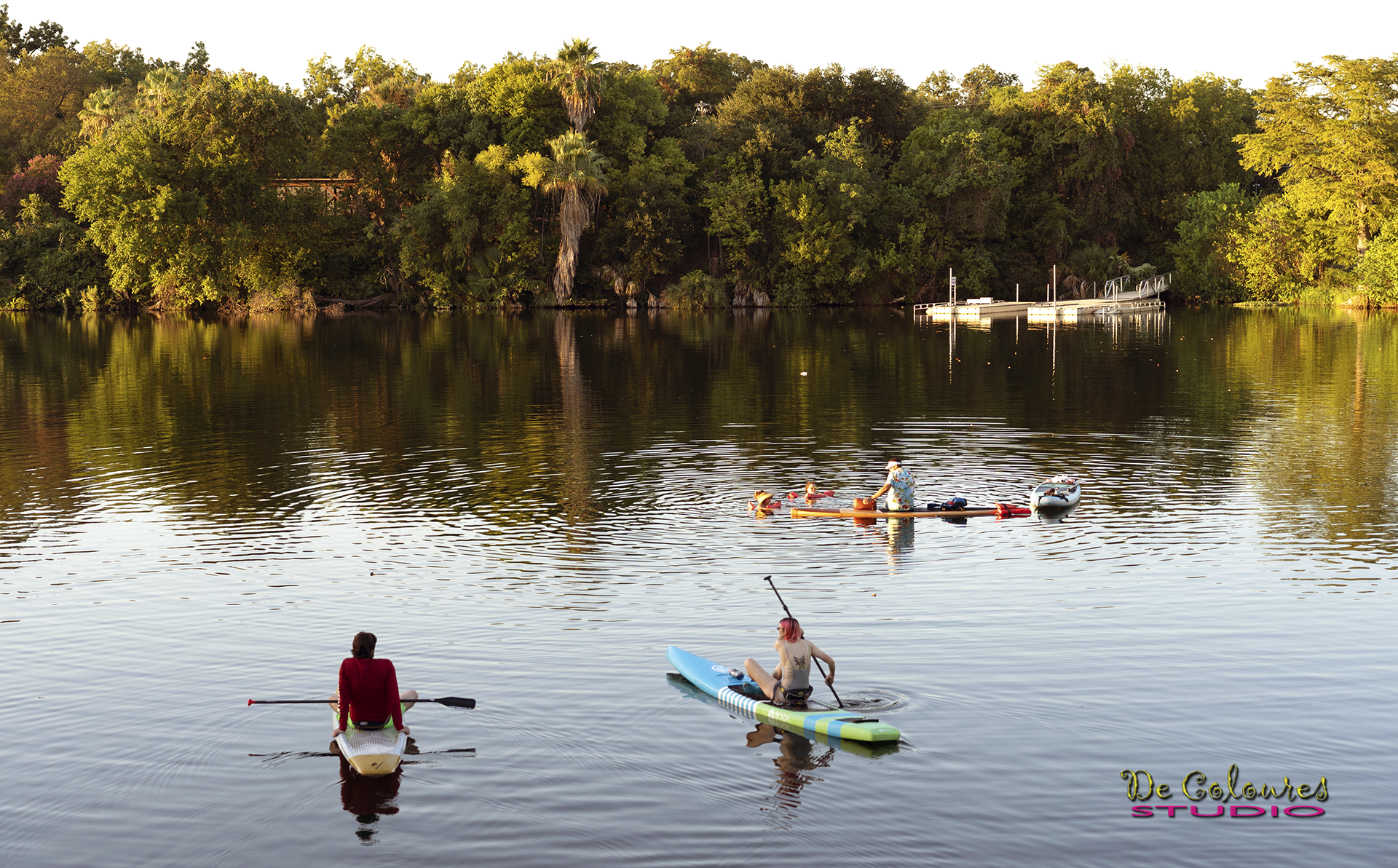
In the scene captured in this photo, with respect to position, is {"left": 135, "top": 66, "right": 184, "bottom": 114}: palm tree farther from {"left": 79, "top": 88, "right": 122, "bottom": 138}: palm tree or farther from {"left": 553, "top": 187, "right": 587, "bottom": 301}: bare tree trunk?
{"left": 553, "top": 187, "right": 587, "bottom": 301}: bare tree trunk

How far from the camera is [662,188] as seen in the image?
11031cm

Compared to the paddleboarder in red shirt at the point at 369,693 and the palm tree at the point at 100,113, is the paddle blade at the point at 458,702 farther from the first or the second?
the palm tree at the point at 100,113

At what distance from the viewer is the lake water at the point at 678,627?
1245 cm

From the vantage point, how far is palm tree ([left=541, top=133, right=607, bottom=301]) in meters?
103

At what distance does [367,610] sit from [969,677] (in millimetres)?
8780

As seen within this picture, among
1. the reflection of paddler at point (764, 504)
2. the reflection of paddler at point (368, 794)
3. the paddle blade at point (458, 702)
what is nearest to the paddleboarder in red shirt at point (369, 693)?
the reflection of paddler at point (368, 794)

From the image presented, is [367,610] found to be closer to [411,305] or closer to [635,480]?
[635,480]

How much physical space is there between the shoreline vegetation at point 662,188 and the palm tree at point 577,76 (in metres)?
0.29

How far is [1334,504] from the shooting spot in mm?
26922

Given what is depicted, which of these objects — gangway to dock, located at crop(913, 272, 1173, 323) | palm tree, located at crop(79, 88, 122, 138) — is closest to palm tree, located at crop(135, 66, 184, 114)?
palm tree, located at crop(79, 88, 122, 138)

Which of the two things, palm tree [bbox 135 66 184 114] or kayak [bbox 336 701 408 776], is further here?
palm tree [bbox 135 66 184 114]

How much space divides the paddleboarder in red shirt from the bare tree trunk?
9291 centimetres

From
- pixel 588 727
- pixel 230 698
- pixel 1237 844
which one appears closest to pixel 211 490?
pixel 230 698

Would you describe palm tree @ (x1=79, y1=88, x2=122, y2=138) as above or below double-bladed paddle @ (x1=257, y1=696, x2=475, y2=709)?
above
